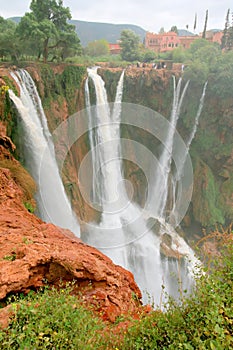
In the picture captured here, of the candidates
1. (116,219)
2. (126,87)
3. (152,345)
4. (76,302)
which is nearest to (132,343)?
(152,345)

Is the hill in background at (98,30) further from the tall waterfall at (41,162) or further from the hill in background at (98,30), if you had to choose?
the tall waterfall at (41,162)

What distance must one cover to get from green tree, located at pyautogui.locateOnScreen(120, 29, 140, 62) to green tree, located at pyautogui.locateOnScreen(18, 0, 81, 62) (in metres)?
12.4

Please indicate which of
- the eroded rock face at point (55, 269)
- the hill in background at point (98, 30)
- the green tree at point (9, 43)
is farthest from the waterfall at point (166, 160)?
the hill in background at point (98, 30)

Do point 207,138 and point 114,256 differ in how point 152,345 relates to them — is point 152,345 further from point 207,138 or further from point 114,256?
point 207,138

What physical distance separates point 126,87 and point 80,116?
4.26 m

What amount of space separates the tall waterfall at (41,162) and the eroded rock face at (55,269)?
4.51 metres

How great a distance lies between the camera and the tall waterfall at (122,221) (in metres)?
11.1

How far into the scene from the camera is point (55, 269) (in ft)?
11.3

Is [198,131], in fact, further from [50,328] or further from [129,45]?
[50,328]

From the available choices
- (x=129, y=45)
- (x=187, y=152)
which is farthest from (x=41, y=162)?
(x=129, y=45)

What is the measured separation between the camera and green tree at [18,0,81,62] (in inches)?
457

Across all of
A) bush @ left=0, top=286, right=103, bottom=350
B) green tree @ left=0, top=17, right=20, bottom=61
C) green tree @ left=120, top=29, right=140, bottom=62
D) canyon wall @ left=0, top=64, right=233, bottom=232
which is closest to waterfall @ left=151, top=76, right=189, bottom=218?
canyon wall @ left=0, top=64, right=233, bottom=232

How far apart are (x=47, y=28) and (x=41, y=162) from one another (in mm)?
7070

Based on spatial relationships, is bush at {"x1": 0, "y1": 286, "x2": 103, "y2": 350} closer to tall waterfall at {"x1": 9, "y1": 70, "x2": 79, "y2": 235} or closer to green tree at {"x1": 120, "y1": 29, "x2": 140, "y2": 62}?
tall waterfall at {"x1": 9, "y1": 70, "x2": 79, "y2": 235}
